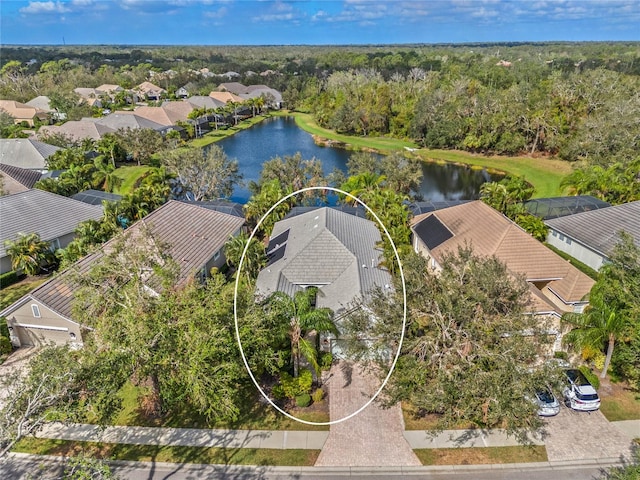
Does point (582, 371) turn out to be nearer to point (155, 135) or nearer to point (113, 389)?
point (113, 389)

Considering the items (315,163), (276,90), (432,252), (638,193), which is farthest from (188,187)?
(276,90)

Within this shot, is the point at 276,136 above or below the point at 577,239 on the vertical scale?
below

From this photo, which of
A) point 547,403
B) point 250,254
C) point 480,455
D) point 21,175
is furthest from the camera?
point 21,175

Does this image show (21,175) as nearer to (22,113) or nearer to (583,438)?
(583,438)

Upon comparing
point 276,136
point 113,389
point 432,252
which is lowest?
point 276,136

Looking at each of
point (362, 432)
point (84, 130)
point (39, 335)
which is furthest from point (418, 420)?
→ point (84, 130)

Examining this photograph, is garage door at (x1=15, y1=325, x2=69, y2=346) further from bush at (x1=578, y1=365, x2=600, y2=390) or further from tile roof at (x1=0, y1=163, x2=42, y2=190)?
bush at (x1=578, y1=365, x2=600, y2=390)
